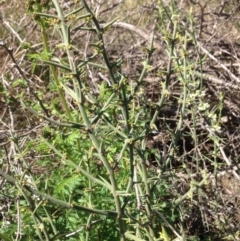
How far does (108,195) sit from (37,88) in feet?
6.28

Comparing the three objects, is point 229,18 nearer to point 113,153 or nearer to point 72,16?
point 113,153

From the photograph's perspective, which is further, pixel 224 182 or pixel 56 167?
pixel 224 182

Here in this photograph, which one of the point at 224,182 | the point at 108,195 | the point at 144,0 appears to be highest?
the point at 144,0

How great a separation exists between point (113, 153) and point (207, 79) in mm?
1413

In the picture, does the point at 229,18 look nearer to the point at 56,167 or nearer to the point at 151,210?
the point at 56,167

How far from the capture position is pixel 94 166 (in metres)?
2.87

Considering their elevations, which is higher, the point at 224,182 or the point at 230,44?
the point at 230,44

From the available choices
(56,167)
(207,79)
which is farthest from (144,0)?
(56,167)

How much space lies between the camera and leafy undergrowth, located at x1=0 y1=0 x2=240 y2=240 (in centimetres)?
194

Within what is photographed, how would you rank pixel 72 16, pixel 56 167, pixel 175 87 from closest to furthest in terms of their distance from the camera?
1. pixel 72 16
2. pixel 56 167
3. pixel 175 87

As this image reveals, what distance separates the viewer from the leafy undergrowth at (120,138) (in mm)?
1938

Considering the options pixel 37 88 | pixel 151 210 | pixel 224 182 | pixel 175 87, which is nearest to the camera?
pixel 151 210

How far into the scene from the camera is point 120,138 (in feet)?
7.70

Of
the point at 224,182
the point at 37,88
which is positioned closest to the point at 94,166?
the point at 224,182
